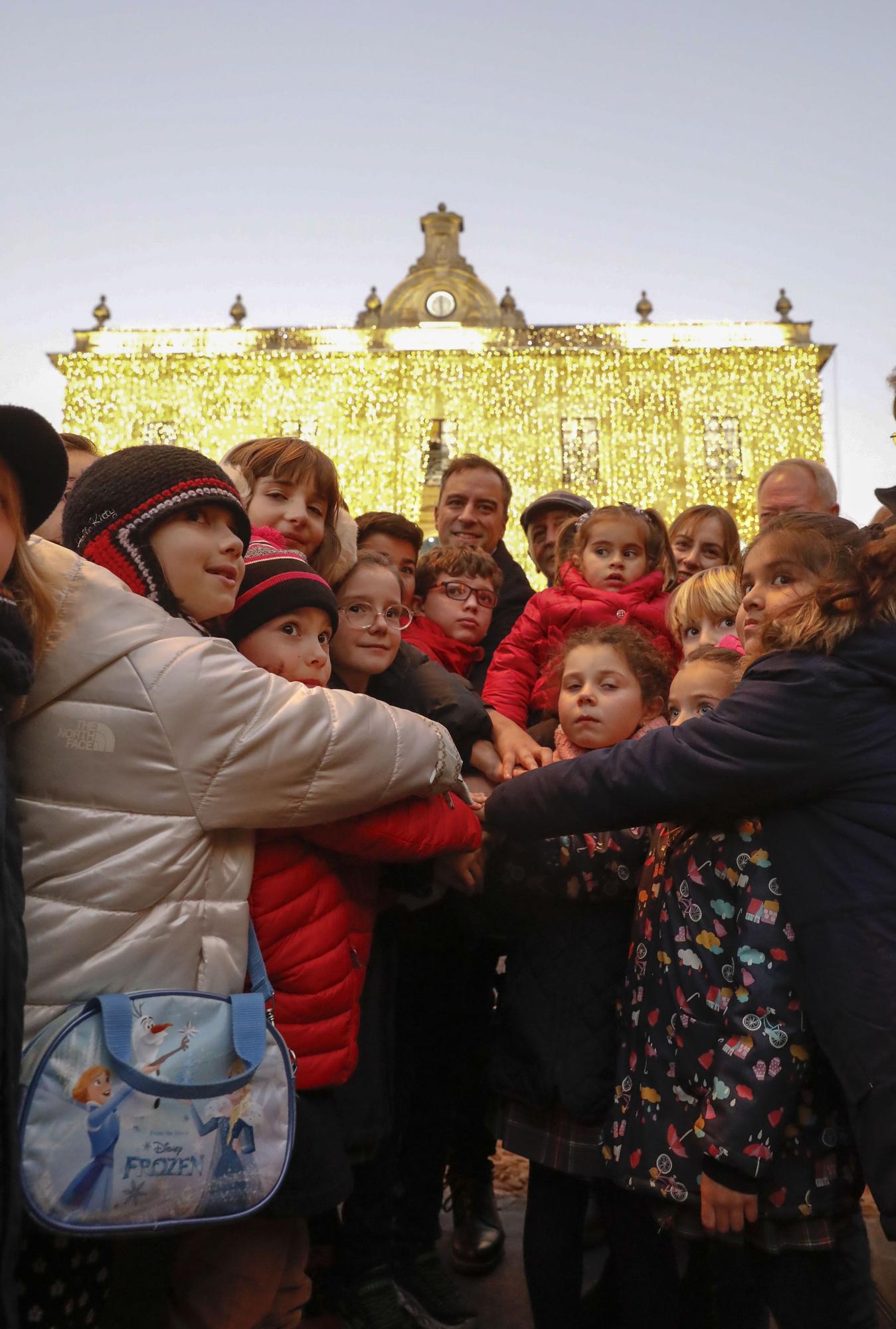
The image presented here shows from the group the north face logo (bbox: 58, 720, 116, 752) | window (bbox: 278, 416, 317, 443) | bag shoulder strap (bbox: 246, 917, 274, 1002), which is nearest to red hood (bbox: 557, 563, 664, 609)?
bag shoulder strap (bbox: 246, 917, 274, 1002)

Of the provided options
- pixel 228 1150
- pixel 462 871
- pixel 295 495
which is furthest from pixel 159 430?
pixel 228 1150

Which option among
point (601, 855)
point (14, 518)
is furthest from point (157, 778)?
point (601, 855)

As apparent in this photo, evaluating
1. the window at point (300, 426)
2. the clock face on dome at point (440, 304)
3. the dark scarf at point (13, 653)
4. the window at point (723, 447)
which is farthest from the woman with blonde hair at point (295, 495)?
the clock face on dome at point (440, 304)

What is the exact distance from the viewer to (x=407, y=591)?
3.50 m

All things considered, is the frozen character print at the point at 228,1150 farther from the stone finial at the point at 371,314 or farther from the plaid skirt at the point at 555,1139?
the stone finial at the point at 371,314

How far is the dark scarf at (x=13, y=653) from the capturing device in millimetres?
1572

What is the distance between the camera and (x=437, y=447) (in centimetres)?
2322

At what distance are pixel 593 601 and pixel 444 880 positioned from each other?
54.3 inches

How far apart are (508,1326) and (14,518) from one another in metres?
2.49

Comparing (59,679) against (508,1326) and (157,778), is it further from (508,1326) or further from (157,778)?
(508,1326)

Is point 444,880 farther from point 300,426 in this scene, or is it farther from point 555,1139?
point 300,426

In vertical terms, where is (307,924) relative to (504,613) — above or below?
below

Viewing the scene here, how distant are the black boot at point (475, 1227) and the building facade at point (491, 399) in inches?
777

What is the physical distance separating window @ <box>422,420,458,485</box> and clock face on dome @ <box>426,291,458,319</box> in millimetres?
4541
